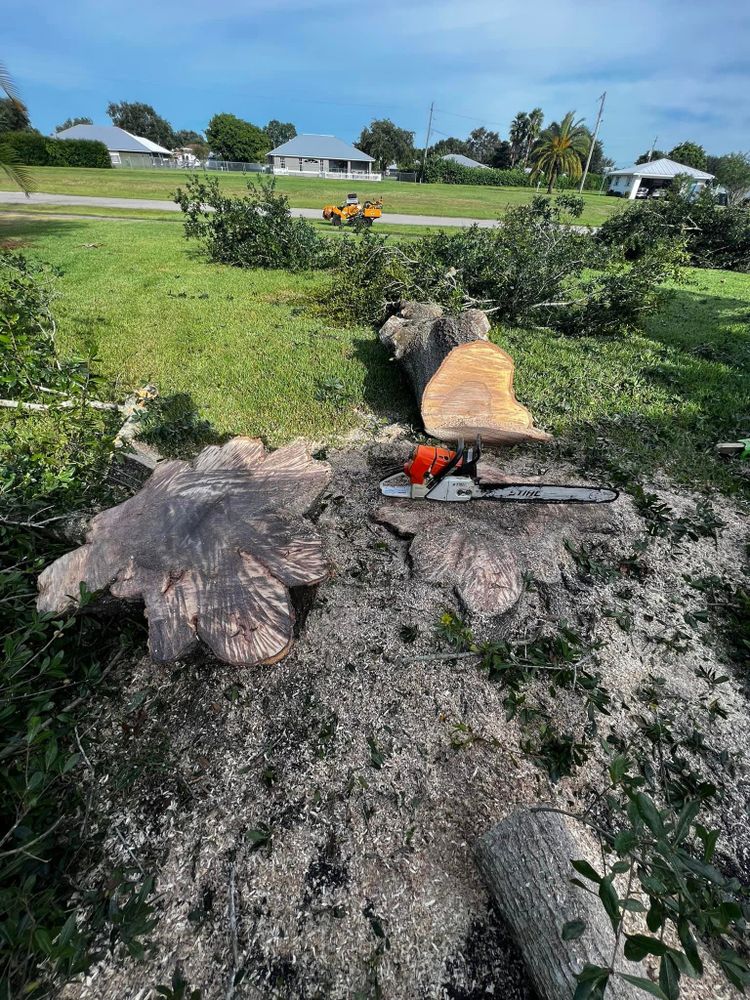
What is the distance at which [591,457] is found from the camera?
3.92m

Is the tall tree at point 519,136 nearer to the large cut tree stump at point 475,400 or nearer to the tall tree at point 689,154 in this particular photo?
the tall tree at point 689,154

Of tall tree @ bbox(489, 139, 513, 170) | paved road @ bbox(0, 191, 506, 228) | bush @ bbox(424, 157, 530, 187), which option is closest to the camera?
paved road @ bbox(0, 191, 506, 228)

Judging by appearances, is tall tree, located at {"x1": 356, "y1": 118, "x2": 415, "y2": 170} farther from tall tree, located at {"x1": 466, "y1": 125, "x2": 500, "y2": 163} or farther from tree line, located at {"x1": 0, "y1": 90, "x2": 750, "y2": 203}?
tall tree, located at {"x1": 466, "y1": 125, "x2": 500, "y2": 163}

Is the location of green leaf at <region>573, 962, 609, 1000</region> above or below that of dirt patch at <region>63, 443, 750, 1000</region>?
above

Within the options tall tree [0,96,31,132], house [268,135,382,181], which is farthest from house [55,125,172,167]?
tall tree [0,96,31,132]

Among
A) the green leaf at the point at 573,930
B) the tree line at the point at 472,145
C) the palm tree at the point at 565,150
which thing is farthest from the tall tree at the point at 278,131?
the green leaf at the point at 573,930

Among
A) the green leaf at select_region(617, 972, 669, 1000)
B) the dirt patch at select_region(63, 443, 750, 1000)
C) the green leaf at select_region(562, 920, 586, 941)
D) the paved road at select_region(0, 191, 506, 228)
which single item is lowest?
the dirt patch at select_region(63, 443, 750, 1000)

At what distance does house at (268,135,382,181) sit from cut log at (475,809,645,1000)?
215 feet

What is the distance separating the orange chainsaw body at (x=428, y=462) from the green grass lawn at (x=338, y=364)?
4.95ft

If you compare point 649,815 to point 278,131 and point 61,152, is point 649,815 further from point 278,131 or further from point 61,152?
point 278,131

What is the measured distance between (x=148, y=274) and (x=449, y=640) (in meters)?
8.76

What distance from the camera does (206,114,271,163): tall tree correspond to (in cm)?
5744

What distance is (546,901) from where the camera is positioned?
149 centimetres

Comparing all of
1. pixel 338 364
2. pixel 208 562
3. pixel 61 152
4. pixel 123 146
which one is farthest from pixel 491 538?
pixel 123 146
